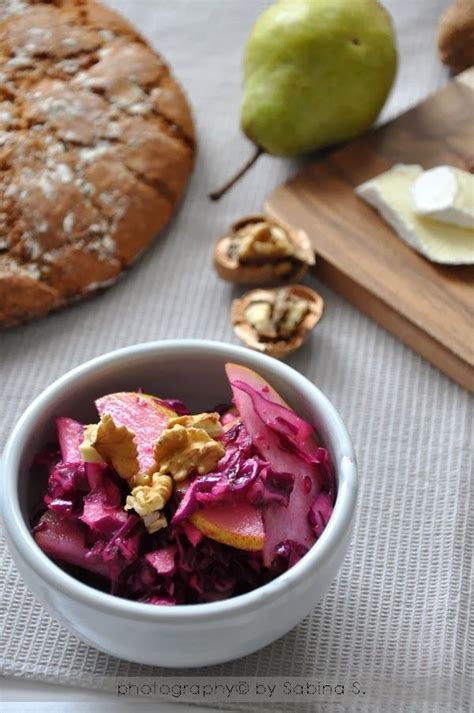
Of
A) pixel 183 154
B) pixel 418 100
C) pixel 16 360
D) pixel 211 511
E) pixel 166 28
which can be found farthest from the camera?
pixel 166 28

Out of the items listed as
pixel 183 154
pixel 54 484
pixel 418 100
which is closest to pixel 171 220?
pixel 183 154

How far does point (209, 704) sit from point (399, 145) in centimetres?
69

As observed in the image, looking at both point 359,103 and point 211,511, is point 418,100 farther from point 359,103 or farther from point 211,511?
point 211,511

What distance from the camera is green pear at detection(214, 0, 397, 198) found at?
105 centimetres

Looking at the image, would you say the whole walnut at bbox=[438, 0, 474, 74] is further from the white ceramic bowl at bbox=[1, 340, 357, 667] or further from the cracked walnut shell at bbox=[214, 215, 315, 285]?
the white ceramic bowl at bbox=[1, 340, 357, 667]

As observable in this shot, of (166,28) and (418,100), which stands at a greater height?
(166,28)

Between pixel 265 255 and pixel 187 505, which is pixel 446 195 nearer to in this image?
pixel 265 255

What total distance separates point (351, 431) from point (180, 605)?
0.33 meters

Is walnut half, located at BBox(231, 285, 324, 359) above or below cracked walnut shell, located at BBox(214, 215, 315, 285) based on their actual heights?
below

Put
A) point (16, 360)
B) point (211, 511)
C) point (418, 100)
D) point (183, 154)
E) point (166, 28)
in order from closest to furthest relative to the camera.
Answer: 1. point (211, 511)
2. point (16, 360)
3. point (183, 154)
4. point (418, 100)
5. point (166, 28)

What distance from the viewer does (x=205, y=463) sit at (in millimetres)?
623

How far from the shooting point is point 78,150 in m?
1.01

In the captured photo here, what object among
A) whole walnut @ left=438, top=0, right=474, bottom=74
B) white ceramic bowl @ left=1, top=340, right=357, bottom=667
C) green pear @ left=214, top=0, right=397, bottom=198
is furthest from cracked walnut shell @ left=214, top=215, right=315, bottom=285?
whole walnut @ left=438, top=0, right=474, bottom=74

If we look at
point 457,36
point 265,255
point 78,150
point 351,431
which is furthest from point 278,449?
point 457,36
